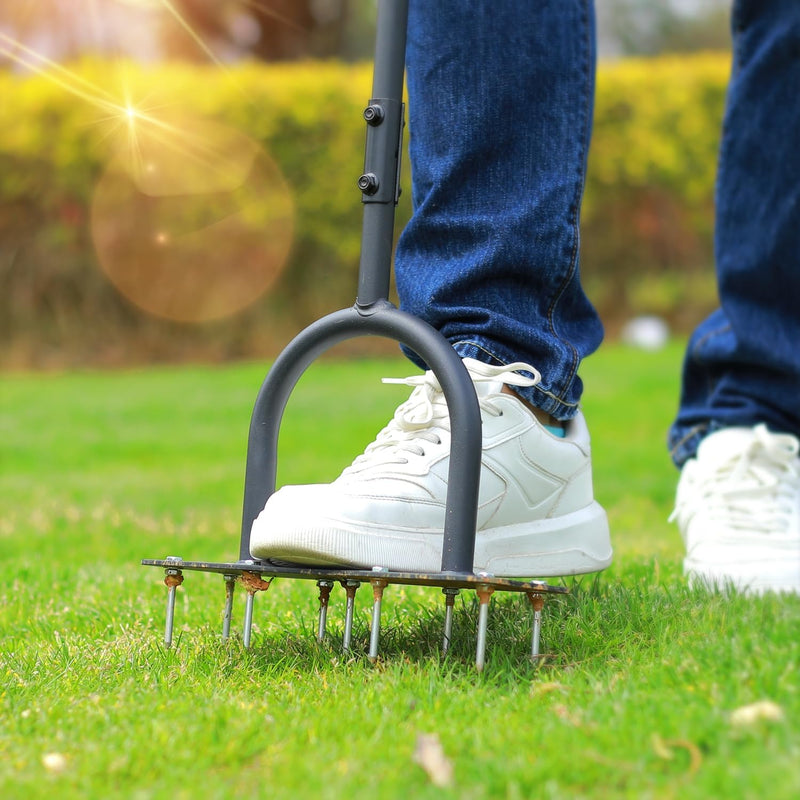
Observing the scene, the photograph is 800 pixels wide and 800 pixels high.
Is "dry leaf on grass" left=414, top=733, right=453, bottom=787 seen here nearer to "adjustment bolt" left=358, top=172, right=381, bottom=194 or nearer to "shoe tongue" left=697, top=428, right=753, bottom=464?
"adjustment bolt" left=358, top=172, right=381, bottom=194

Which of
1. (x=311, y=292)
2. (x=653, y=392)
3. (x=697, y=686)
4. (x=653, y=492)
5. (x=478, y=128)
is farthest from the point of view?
(x=311, y=292)

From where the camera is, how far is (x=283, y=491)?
150 centimetres

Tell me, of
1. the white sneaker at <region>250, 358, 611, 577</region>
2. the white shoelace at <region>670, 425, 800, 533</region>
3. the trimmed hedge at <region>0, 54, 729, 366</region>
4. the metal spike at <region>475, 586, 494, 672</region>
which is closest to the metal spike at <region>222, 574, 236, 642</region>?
the white sneaker at <region>250, 358, 611, 577</region>

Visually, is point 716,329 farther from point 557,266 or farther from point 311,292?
point 311,292

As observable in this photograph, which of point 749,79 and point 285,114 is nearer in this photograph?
point 749,79

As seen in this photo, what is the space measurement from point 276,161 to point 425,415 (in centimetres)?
857

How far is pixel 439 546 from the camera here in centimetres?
151

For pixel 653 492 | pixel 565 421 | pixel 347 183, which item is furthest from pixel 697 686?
pixel 347 183

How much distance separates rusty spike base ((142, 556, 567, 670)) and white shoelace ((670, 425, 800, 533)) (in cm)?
78

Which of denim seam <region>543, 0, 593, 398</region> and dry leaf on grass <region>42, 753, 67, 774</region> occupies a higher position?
denim seam <region>543, 0, 593, 398</region>

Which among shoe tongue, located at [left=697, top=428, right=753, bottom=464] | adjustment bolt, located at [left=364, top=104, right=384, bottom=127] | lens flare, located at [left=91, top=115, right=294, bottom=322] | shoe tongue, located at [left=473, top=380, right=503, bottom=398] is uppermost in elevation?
lens flare, located at [left=91, top=115, right=294, bottom=322]

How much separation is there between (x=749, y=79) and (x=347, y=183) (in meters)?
7.63

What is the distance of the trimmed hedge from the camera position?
31.5 feet

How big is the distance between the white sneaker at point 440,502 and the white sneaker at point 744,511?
0.37 meters
